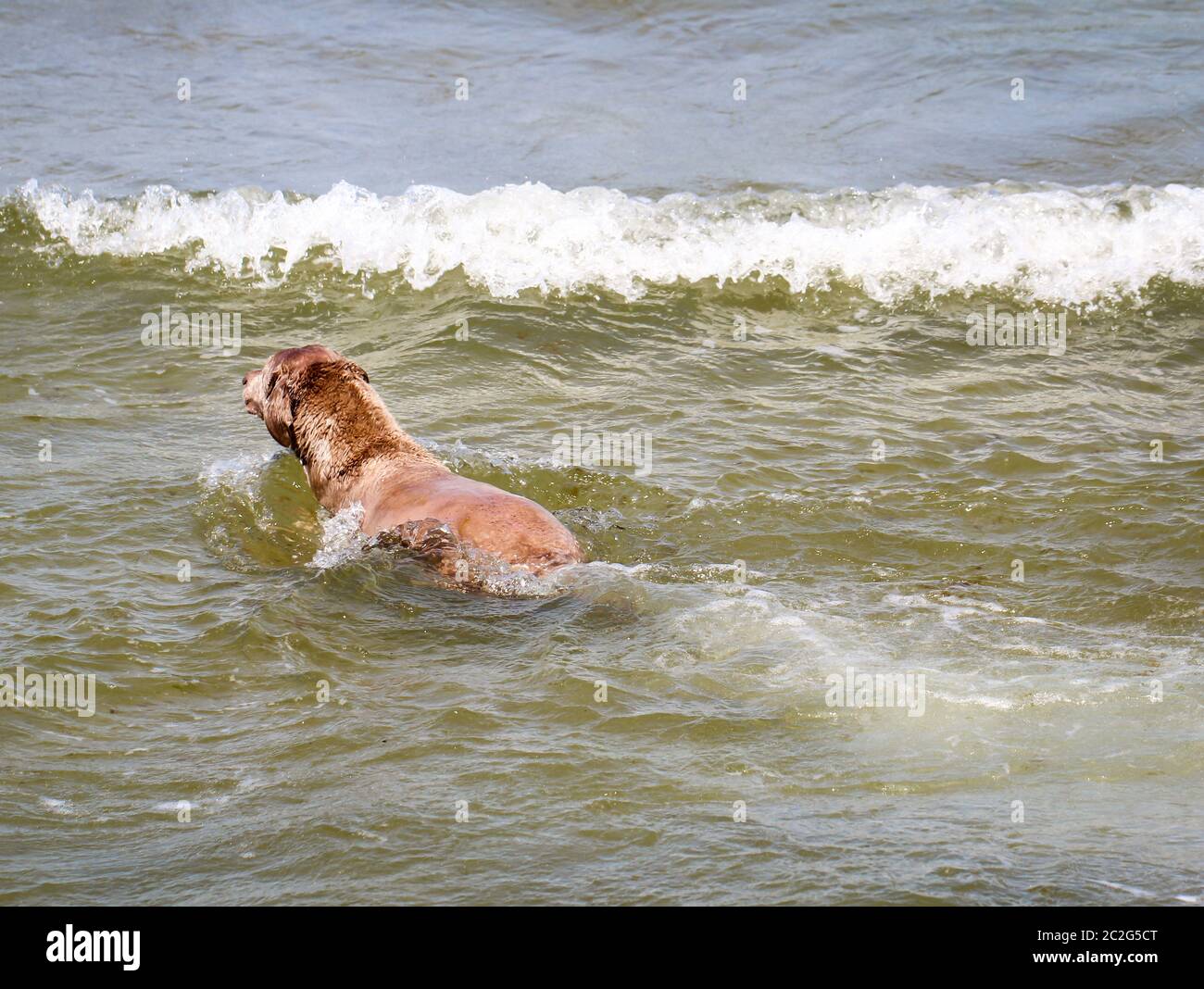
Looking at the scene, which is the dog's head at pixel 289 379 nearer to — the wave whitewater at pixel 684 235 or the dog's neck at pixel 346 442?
the dog's neck at pixel 346 442

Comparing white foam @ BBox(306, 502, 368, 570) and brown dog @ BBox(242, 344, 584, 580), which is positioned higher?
brown dog @ BBox(242, 344, 584, 580)

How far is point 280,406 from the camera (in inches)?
336

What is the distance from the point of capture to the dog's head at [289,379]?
8461 mm

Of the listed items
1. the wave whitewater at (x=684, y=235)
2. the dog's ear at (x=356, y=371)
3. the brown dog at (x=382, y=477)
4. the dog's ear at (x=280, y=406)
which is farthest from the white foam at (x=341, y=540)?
the wave whitewater at (x=684, y=235)

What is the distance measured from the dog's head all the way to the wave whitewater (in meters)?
3.95

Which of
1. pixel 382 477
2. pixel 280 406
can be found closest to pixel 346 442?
pixel 382 477

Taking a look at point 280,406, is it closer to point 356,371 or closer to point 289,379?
point 289,379

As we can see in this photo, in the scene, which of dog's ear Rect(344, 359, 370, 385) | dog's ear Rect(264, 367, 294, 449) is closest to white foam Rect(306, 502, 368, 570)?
dog's ear Rect(264, 367, 294, 449)

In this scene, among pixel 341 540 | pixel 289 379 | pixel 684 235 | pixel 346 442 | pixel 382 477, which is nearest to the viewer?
pixel 341 540

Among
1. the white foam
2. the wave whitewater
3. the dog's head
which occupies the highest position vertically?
the wave whitewater

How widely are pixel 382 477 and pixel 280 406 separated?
0.97 metres

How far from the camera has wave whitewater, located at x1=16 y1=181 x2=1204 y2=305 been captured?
40.6 ft

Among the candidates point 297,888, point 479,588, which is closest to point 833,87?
point 479,588

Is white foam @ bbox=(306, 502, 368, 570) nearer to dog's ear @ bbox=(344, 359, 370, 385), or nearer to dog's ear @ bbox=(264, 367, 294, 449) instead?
dog's ear @ bbox=(264, 367, 294, 449)
